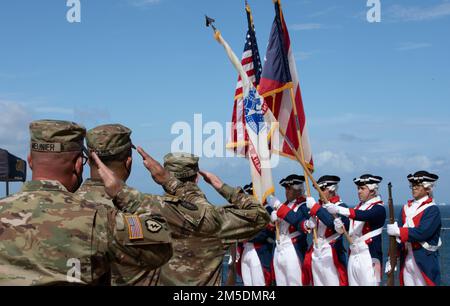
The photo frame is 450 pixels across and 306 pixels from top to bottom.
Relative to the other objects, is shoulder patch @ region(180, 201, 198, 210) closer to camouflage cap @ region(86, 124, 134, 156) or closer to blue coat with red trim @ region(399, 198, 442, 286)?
camouflage cap @ region(86, 124, 134, 156)

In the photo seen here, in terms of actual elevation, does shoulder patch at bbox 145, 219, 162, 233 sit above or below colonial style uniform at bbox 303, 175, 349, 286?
above

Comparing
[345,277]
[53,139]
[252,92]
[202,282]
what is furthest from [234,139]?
[53,139]

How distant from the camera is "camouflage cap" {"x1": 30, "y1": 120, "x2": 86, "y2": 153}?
3.06m

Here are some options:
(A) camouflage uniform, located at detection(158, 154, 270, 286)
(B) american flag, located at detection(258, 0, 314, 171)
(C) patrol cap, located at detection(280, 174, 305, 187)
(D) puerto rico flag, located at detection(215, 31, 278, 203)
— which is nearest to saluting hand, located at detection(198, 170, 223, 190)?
(A) camouflage uniform, located at detection(158, 154, 270, 286)

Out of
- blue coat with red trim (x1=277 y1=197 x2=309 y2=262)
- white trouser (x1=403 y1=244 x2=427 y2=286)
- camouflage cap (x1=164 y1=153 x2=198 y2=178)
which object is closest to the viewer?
camouflage cap (x1=164 y1=153 x2=198 y2=178)

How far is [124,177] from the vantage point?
420 cm

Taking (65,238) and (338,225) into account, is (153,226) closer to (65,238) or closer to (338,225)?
(65,238)

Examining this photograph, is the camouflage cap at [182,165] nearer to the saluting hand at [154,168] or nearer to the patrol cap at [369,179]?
the saluting hand at [154,168]

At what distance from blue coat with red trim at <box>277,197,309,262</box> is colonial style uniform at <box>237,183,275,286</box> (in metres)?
0.65

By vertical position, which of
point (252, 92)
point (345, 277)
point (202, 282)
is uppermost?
point (252, 92)

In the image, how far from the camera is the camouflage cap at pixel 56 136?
10.1 feet

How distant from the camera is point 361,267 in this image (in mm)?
9312
